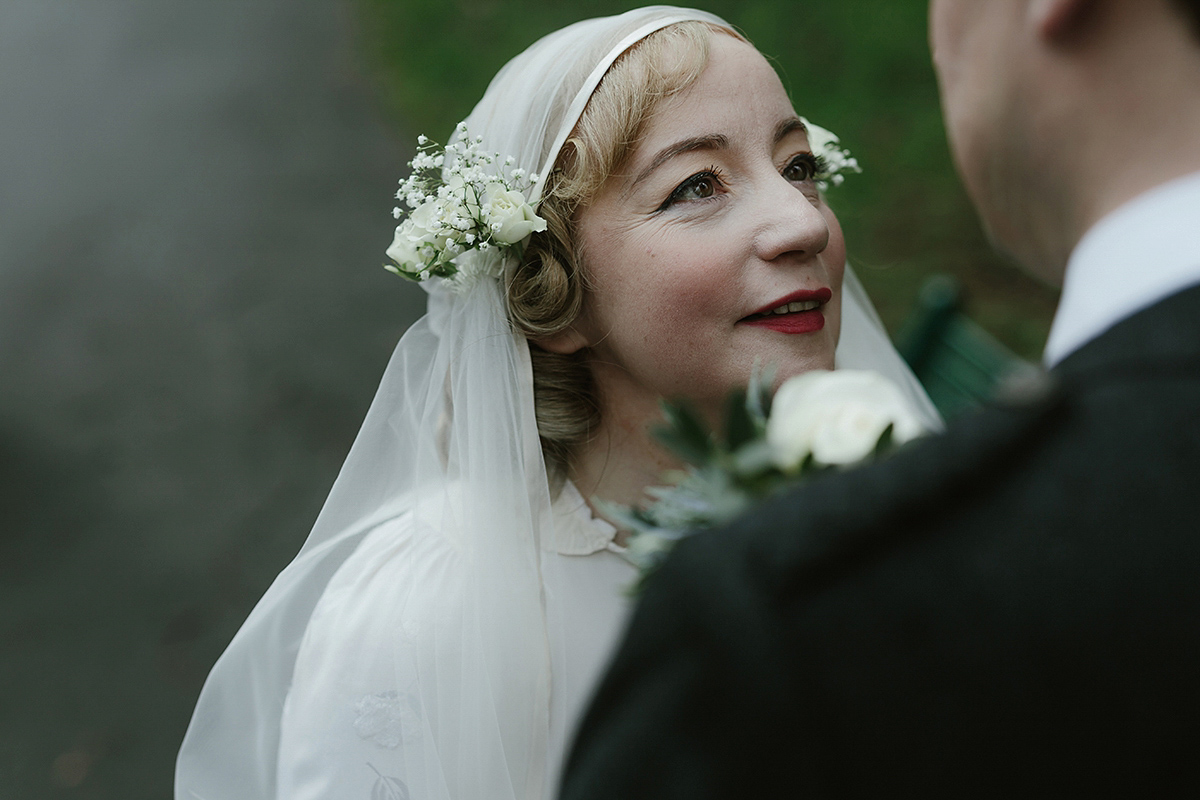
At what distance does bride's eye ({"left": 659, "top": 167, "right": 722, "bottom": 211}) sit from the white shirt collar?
1.05 meters

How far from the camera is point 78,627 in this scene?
453 cm

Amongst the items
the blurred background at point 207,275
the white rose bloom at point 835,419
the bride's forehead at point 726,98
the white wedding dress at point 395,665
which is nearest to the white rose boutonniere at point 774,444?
the white rose bloom at point 835,419

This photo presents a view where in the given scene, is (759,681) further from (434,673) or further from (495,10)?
(495,10)

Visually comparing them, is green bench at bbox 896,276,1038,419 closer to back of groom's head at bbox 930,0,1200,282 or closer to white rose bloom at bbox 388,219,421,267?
white rose bloom at bbox 388,219,421,267

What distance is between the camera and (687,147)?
6.07 ft

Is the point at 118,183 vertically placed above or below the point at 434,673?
above

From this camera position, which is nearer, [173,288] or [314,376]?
[314,376]

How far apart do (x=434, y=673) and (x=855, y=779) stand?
4.14 ft

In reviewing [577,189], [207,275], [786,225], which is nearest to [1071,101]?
[786,225]

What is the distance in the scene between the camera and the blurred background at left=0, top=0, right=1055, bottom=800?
4477mm

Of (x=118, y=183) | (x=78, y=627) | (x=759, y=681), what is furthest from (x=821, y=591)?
(x=118, y=183)

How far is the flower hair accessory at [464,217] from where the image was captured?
1.90m

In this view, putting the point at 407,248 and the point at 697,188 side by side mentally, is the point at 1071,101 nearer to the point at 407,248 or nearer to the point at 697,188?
the point at 697,188

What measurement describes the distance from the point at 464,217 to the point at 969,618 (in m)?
1.40
